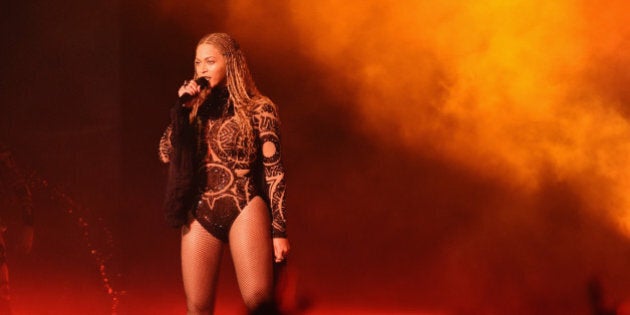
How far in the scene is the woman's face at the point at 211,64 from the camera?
377 centimetres

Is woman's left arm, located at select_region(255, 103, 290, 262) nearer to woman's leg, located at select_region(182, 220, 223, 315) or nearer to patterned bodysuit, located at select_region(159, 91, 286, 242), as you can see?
patterned bodysuit, located at select_region(159, 91, 286, 242)

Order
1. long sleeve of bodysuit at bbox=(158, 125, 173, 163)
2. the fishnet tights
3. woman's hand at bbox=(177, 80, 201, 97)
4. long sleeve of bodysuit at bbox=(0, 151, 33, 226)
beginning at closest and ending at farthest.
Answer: woman's hand at bbox=(177, 80, 201, 97) < the fishnet tights < long sleeve of bodysuit at bbox=(158, 125, 173, 163) < long sleeve of bodysuit at bbox=(0, 151, 33, 226)

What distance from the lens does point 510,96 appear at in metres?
6.03

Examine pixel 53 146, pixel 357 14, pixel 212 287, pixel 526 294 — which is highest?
pixel 357 14

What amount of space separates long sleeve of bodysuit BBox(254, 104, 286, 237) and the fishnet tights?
2.1 inches

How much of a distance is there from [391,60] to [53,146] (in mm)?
2378

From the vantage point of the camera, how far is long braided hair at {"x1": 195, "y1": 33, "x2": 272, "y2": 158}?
3729 mm

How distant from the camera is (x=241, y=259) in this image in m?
3.68

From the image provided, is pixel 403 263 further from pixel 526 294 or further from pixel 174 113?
pixel 174 113

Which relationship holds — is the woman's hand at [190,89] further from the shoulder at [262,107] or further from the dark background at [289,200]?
the dark background at [289,200]

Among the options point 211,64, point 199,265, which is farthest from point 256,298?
point 211,64

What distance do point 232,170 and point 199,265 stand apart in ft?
1.38

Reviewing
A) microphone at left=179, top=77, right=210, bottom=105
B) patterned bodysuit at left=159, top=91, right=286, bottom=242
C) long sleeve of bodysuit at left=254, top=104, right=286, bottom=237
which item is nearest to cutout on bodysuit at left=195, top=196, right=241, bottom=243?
patterned bodysuit at left=159, top=91, right=286, bottom=242

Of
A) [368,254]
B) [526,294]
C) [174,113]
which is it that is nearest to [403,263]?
[368,254]
